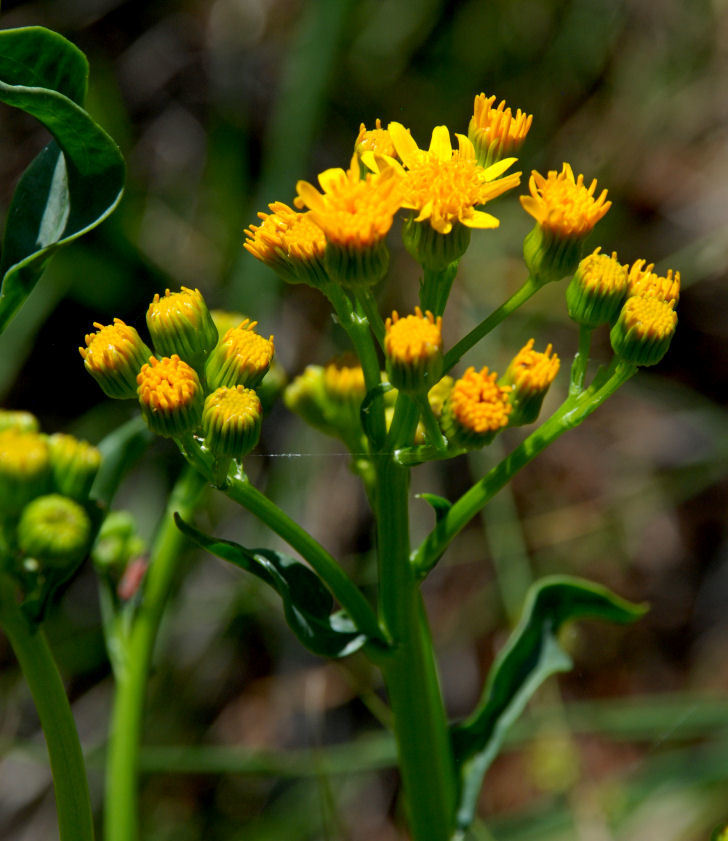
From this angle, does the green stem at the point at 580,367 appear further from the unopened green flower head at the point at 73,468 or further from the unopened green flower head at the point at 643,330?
the unopened green flower head at the point at 73,468

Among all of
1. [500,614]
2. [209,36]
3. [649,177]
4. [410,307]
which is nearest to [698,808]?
[500,614]

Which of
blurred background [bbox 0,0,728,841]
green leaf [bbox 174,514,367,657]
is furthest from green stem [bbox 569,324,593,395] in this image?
blurred background [bbox 0,0,728,841]

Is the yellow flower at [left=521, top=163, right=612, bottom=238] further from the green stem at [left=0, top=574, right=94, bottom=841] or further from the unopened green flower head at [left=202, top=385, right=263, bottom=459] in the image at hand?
the green stem at [left=0, top=574, right=94, bottom=841]

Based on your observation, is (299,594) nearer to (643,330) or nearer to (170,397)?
(170,397)

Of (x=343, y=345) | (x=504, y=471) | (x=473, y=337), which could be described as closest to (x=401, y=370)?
(x=473, y=337)

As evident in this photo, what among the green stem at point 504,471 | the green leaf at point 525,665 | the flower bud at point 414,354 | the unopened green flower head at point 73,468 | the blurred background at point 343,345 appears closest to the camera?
the flower bud at point 414,354

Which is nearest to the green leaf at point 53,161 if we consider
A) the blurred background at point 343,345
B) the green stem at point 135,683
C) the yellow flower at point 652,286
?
the green stem at point 135,683
